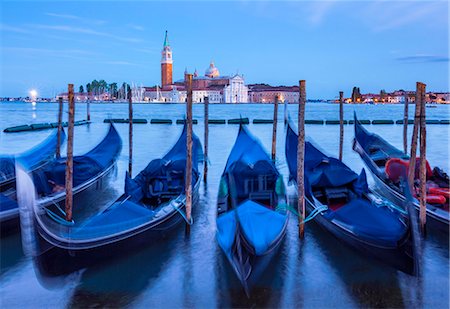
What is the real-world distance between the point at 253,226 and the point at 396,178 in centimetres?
247

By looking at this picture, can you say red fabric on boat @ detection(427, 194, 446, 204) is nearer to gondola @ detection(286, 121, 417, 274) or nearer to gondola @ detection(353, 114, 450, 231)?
gondola @ detection(353, 114, 450, 231)

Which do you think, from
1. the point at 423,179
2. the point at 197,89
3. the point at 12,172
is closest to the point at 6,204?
the point at 12,172

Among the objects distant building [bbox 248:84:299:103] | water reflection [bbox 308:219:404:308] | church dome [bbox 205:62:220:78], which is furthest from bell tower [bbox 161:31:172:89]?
water reflection [bbox 308:219:404:308]

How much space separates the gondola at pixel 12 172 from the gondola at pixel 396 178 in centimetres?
353

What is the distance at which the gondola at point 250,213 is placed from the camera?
2.58 metres

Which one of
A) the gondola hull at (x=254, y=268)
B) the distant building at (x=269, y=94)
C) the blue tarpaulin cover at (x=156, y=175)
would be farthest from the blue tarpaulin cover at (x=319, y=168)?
the distant building at (x=269, y=94)

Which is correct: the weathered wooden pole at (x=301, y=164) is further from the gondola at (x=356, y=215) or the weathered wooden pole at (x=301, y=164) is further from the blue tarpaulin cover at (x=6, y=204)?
the blue tarpaulin cover at (x=6, y=204)

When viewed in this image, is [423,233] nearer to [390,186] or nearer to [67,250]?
[390,186]

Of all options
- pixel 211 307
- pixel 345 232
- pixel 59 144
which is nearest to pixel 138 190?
pixel 211 307

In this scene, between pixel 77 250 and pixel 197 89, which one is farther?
pixel 197 89

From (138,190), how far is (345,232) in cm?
196

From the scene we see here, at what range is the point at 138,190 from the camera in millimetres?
4027

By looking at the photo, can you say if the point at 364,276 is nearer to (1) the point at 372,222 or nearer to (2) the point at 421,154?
(1) the point at 372,222

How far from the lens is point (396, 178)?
15.3ft
